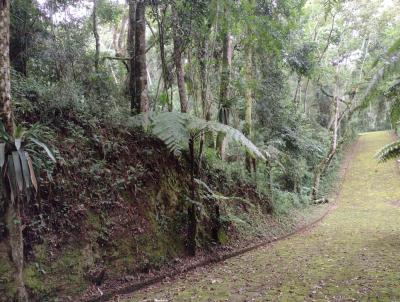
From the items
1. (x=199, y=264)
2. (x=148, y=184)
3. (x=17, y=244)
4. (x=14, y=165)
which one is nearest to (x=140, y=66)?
(x=148, y=184)

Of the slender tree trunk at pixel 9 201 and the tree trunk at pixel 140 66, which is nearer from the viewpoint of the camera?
the slender tree trunk at pixel 9 201

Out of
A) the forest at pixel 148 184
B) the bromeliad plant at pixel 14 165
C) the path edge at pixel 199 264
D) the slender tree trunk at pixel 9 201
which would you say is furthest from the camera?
the path edge at pixel 199 264

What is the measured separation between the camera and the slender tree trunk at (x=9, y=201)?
3.63m

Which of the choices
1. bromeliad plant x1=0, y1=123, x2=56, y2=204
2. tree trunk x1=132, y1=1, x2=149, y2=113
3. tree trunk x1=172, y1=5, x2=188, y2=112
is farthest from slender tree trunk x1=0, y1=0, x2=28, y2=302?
tree trunk x1=172, y1=5, x2=188, y2=112

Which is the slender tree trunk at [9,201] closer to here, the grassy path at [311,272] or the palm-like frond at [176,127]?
the grassy path at [311,272]

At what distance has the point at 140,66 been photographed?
7.27 meters

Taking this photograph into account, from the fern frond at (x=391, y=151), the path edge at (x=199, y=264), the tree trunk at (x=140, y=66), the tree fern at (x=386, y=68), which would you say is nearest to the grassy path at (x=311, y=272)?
the path edge at (x=199, y=264)

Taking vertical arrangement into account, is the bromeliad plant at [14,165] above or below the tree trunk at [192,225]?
above

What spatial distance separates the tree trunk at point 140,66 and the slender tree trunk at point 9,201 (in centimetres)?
354

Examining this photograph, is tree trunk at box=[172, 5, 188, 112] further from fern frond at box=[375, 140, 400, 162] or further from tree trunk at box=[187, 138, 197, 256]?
fern frond at box=[375, 140, 400, 162]

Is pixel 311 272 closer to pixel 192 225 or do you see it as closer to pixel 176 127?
pixel 192 225

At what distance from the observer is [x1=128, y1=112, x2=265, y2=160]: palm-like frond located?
17.5 ft

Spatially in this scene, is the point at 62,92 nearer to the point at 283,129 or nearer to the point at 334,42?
the point at 283,129

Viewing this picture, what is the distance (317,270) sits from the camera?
579 cm
